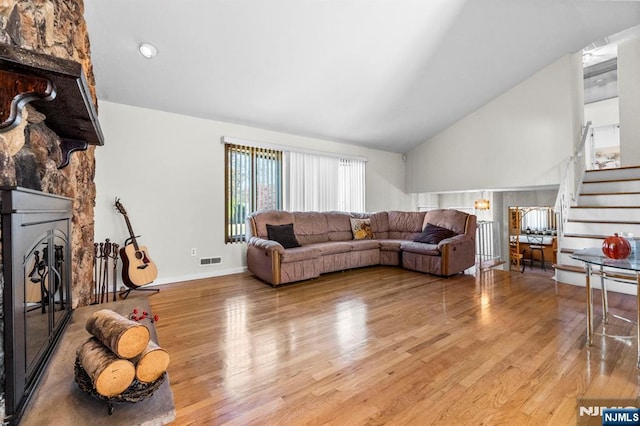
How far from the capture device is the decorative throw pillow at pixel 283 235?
13.7 feet

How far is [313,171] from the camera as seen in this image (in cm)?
540

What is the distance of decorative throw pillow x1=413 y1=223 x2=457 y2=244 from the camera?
444cm

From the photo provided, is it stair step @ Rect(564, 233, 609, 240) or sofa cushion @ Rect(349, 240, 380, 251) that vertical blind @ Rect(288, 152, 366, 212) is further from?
stair step @ Rect(564, 233, 609, 240)

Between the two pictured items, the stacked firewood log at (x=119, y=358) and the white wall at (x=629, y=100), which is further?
the white wall at (x=629, y=100)

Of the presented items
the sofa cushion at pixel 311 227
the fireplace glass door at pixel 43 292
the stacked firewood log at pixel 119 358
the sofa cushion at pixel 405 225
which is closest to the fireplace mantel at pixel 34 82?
the fireplace glass door at pixel 43 292

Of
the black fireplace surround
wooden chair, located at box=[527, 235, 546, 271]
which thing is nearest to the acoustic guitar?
the black fireplace surround

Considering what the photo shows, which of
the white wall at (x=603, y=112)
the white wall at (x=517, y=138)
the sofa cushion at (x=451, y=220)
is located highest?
the white wall at (x=603, y=112)

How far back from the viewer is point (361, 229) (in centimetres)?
527

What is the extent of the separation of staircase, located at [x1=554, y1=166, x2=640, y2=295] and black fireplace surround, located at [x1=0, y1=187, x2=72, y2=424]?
496 centimetres

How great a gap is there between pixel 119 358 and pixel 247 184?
12.3ft

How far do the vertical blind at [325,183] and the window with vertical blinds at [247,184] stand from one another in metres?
0.31

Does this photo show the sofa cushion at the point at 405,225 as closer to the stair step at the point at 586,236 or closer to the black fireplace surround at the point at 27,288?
the stair step at the point at 586,236

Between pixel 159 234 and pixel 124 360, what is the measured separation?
3170 millimetres

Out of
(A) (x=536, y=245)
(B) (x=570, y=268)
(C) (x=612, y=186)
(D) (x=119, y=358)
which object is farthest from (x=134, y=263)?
(A) (x=536, y=245)
